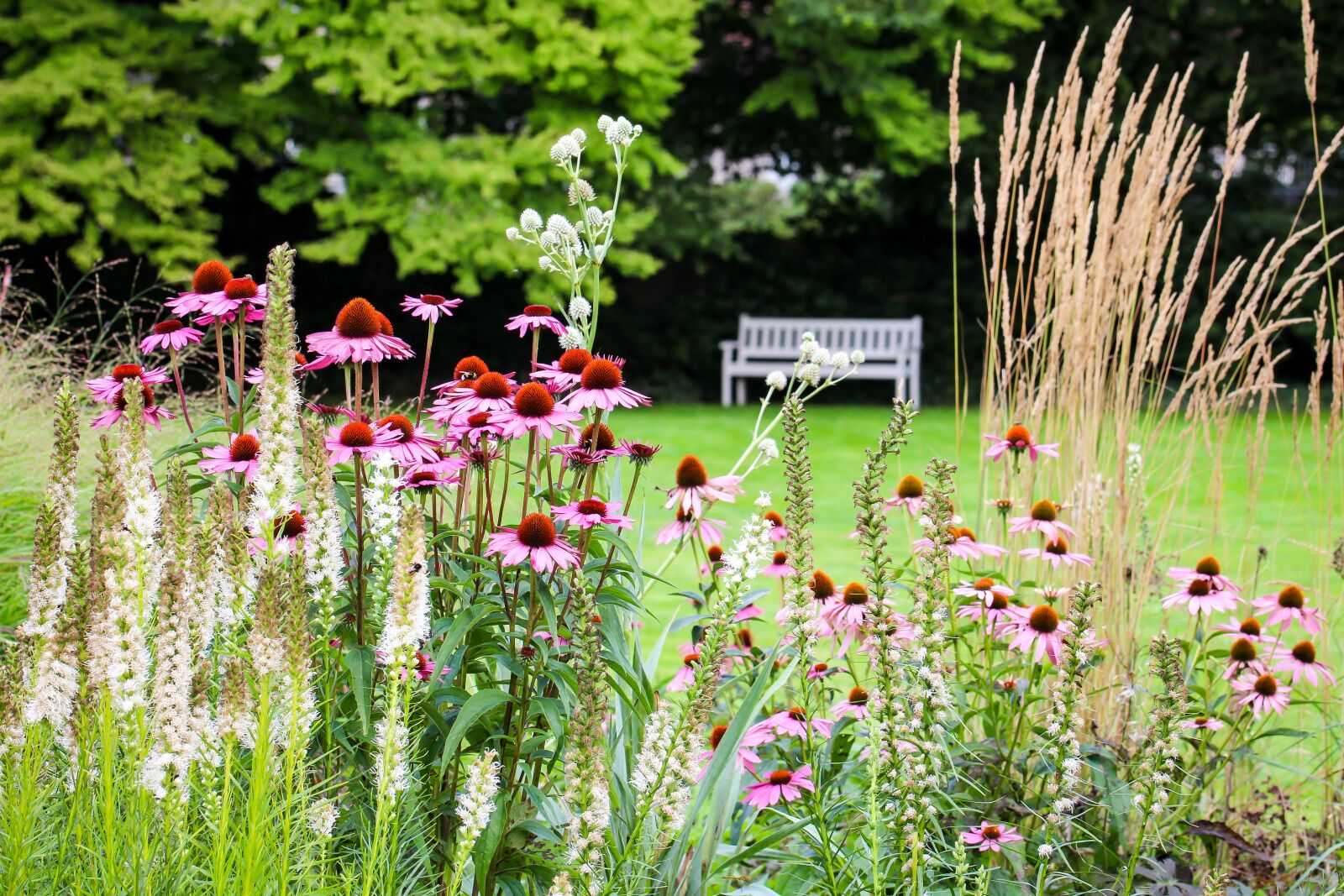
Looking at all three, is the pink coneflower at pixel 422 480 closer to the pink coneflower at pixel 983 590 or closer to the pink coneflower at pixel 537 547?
the pink coneflower at pixel 537 547

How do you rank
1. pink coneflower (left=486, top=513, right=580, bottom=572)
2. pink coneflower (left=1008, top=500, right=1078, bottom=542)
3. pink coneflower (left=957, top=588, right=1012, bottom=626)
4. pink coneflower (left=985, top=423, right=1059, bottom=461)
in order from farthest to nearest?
pink coneflower (left=985, top=423, right=1059, bottom=461) < pink coneflower (left=1008, top=500, right=1078, bottom=542) < pink coneflower (left=957, top=588, right=1012, bottom=626) < pink coneflower (left=486, top=513, right=580, bottom=572)

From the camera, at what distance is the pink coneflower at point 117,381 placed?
2.41 metres

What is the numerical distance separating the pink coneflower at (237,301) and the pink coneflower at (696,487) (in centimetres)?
88

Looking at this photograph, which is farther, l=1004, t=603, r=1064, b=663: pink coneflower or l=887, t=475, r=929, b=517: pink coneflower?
l=887, t=475, r=929, b=517: pink coneflower

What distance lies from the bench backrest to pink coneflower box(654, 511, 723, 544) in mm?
11645

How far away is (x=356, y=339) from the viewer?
2242 millimetres

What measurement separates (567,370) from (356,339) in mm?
400

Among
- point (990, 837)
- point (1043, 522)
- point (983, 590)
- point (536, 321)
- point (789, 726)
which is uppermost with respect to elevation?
point (536, 321)

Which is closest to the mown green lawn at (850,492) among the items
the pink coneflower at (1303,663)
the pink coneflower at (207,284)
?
the pink coneflower at (1303,663)

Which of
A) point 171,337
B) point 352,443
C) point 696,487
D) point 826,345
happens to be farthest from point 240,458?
point 826,345

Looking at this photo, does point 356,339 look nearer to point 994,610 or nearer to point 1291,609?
point 994,610

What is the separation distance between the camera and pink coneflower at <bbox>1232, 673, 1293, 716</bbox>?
9.09 feet

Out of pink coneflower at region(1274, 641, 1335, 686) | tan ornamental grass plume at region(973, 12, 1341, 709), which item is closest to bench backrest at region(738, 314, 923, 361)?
tan ornamental grass plume at region(973, 12, 1341, 709)

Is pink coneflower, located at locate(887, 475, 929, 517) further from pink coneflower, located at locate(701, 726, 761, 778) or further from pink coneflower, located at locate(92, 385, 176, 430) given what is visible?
pink coneflower, located at locate(92, 385, 176, 430)
